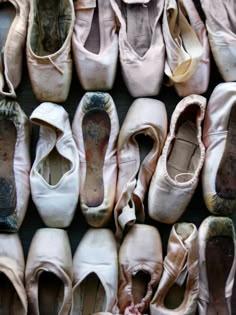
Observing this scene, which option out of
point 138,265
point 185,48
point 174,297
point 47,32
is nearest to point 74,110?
point 47,32

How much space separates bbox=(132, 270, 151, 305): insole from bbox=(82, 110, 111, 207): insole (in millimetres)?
232

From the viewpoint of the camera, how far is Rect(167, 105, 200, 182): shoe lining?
5.64 feet

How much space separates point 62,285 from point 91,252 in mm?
109

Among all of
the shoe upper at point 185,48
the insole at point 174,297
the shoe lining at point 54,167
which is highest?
the shoe upper at point 185,48

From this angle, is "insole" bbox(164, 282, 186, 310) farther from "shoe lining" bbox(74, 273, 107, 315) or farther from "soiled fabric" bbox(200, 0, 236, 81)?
"soiled fabric" bbox(200, 0, 236, 81)

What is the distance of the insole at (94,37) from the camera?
1.76 metres

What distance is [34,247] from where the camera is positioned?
1685 mm

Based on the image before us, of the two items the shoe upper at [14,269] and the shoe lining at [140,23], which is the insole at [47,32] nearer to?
the shoe lining at [140,23]

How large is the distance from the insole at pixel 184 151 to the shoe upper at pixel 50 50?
0.96 ft

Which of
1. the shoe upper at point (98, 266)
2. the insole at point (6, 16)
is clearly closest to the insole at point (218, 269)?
the shoe upper at point (98, 266)

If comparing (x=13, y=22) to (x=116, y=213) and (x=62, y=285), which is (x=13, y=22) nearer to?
(x=116, y=213)

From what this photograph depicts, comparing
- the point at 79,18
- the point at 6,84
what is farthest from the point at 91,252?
the point at 79,18

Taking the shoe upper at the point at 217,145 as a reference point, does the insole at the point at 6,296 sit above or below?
below

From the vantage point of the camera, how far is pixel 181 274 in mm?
1647
